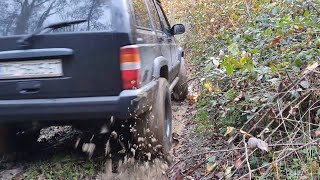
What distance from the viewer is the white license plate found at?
2.76 meters

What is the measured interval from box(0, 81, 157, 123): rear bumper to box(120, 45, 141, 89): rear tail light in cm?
6

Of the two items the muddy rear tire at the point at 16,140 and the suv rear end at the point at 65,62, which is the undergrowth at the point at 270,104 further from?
the muddy rear tire at the point at 16,140

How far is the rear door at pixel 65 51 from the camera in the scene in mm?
2713

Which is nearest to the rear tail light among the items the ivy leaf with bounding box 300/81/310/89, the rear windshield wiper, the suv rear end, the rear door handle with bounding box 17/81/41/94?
the suv rear end

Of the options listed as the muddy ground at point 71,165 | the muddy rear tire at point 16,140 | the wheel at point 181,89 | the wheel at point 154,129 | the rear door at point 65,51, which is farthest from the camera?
the wheel at point 181,89

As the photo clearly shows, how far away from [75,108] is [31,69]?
465mm

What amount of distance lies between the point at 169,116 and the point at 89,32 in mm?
1542

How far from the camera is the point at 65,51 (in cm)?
272

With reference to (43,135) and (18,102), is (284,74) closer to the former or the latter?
(18,102)

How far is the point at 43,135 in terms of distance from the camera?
4406mm

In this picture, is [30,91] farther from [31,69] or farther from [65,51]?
[65,51]

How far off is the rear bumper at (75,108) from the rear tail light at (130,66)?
0.06 meters

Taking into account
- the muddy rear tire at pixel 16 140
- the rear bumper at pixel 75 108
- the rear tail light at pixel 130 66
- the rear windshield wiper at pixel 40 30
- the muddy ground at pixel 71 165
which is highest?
the rear windshield wiper at pixel 40 30

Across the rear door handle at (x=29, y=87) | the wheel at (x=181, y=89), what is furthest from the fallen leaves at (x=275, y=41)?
the wheel at (x=181, y=89)
